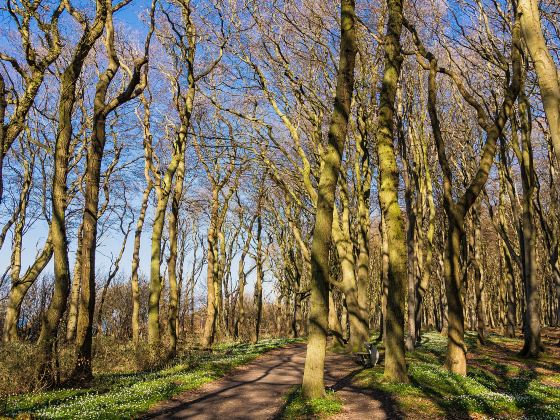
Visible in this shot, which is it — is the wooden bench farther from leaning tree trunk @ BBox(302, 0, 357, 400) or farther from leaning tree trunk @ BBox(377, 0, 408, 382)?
leaning tree trunk @ BBox(302, 0, 357, 400)

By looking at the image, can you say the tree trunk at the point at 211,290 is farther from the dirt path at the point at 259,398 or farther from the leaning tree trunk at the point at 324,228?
the leaning tree trunk at the point at 324,228

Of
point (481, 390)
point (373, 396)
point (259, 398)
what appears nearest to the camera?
point (373, 396)

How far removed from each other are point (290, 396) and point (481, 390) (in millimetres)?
4802

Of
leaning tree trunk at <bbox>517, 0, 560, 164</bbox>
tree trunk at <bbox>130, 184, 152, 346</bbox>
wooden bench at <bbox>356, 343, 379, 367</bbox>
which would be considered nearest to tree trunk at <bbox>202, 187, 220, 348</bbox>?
tree trunk at <bbox>130, 184, 152, 346</bbox>

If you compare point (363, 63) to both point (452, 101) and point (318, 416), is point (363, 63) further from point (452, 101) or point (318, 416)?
point (318, 416)

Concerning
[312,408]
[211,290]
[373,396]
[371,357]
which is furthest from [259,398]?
[211,290]

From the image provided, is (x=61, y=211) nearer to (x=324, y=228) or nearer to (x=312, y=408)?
(x=324, y=228)

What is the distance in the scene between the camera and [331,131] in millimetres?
10883

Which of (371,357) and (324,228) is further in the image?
(371,357)

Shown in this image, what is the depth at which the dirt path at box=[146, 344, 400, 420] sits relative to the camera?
908 cm

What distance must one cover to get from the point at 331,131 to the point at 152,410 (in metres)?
7.45

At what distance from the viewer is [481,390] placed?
11047 mm

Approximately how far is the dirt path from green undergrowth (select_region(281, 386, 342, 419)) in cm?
19

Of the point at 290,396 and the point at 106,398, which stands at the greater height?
the point at 106,398
